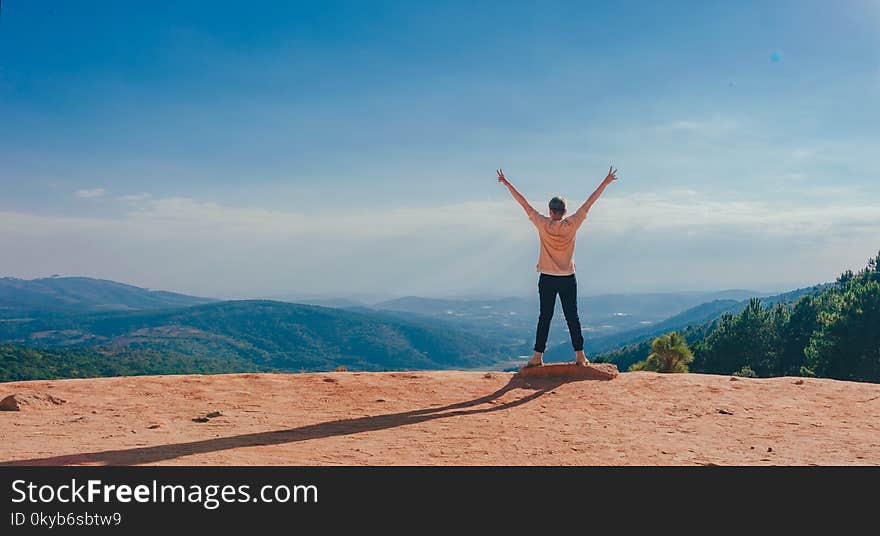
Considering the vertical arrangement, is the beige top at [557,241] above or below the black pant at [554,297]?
above

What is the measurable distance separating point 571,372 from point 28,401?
9225 millimetres

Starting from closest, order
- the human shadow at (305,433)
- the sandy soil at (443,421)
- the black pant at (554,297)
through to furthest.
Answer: the human shadow at (305,433) < the sandy soil at (443,421) < the black pant at (554,297)

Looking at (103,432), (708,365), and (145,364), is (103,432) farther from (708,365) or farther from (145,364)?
(145,364)

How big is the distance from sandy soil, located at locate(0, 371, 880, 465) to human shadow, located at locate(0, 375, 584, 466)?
0.03 m

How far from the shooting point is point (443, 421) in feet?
27.1

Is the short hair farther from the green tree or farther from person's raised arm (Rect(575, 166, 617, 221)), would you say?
the green tree

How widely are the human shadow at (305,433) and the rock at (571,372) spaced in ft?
0.65

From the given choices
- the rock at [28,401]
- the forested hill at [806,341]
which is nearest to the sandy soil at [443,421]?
the rock at [28,401]

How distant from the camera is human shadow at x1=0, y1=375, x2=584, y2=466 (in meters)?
5.97

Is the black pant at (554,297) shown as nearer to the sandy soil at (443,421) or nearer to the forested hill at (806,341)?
the sandy soil at (443,421)

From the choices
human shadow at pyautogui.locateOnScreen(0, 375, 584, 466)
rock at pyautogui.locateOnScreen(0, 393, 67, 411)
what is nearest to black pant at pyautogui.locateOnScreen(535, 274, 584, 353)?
human shadow at pyautogui.locateOnScreen(0, 375, 584, 466)

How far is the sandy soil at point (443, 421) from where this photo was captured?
6383 mm

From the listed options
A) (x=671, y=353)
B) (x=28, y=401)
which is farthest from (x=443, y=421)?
(x=671, y=353)
